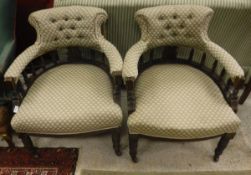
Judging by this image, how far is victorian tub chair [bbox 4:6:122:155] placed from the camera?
4.59 ft

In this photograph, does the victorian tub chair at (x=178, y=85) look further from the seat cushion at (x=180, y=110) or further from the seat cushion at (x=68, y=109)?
the seat cushion at (x=68, y=109)

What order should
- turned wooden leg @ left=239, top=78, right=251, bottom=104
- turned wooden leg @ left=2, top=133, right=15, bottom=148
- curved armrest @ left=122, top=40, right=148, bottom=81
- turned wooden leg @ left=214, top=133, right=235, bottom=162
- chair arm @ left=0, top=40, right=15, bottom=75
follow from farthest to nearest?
turned wooden leg @ left=239, top=78, right=251, bottom=104 < turned wooden leg @ left=2, top=133, right=15, bottom=148 < chair arm @ left=0, top=40, right=15, bottom=75 < turned wooden leg @ left=214, top=133, right=235, bottom=162 < curved armrest @ left=122, top=40, right=148, bottom=81

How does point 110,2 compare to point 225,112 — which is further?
point 110,2

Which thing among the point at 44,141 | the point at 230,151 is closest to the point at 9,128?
the point at 44,141

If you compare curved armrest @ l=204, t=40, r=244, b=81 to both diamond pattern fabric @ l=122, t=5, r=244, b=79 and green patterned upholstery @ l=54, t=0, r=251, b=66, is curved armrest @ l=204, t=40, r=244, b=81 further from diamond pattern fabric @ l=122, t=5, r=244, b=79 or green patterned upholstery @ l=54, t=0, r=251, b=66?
green patterned upholstery @ l=54, t=0, r=251, b=66

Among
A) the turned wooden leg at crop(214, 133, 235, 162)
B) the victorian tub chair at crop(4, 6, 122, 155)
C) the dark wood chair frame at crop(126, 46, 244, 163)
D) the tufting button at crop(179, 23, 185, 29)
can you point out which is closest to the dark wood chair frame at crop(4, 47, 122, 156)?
the victorian tub chair at crop(4, 6, 122, 155)

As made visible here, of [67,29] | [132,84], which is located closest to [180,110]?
[132,84]

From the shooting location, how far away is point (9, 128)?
1.67 m

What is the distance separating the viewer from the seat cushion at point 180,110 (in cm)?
136

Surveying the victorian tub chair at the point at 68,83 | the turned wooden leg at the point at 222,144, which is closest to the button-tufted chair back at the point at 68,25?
the victorian tub chair at the point at 68,83

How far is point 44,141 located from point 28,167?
8.2 inches

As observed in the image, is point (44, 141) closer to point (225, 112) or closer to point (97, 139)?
point (97, 139)

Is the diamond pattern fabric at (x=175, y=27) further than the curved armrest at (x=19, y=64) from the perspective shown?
Yes

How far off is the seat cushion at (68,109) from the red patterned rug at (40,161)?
0.37 metres
